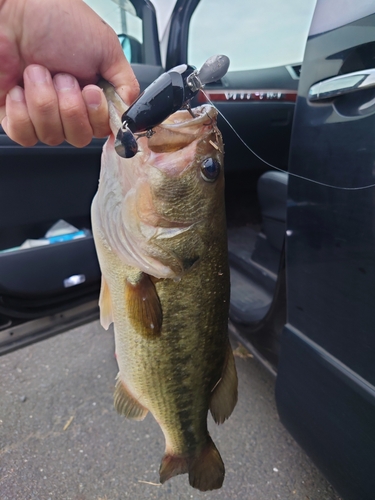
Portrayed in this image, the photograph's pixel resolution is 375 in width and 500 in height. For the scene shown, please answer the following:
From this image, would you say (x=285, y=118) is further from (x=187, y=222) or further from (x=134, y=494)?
(x=134, y=494)

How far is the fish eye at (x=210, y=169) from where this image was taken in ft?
3.67

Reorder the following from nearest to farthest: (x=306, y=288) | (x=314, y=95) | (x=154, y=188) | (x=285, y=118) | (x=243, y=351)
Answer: (x=154, y=188) < (x=314, y=95) < (x=306, y=288) < (x=243, y=351) < (x=285, y=118)

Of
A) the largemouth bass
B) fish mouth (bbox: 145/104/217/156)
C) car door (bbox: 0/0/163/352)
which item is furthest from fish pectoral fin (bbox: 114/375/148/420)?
car door (bbox: 0/0/163/352)

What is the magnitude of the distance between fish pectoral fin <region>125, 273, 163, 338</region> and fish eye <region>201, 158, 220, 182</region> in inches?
13.4

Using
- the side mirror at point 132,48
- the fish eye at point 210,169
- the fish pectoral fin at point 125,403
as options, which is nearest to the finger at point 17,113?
the fish eye at point 210,169

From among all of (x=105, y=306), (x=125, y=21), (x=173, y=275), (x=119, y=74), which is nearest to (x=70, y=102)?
(x=119, y=74)

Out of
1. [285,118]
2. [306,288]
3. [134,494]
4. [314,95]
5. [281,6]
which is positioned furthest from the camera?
[285,118]

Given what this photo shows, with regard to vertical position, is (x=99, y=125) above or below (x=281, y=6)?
below

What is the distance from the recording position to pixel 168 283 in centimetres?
117

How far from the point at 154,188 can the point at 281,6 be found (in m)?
2.09

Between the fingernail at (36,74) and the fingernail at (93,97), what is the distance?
0.10 metres

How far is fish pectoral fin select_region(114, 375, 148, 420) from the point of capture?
139cm

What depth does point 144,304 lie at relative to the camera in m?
1.14

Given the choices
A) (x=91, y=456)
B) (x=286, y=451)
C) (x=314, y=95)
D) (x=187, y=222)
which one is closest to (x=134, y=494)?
(x=91, y=456)
